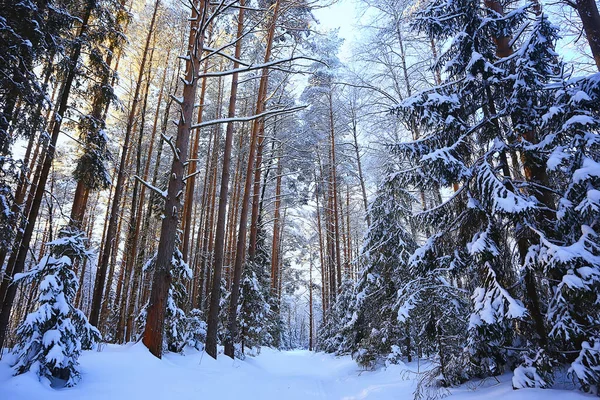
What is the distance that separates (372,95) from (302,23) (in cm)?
357

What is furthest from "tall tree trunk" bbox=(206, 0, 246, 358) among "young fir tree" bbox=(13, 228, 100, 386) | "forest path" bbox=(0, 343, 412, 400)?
"young fir tree" bbox=(13, 228, 100, 386)

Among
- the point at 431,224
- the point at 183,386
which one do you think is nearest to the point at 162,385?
the point at 183,386

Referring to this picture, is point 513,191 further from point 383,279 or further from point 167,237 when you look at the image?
point 383,279

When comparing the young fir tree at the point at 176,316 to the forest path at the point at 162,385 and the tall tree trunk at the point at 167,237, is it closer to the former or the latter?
the forest path at the point at 162,385

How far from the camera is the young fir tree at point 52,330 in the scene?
3.40m

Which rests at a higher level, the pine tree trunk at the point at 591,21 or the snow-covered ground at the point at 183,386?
the pine tree trunk at the point at 591,21

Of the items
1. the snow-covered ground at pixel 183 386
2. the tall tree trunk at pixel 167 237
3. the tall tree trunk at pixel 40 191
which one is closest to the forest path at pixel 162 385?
the snow-covered ground at pixel 183 386


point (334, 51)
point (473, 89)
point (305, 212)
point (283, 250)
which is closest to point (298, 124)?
point (334, 51)

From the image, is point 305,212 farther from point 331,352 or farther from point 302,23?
point 302,23

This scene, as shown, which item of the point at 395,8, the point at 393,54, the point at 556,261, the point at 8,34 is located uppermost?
the point at 395,8

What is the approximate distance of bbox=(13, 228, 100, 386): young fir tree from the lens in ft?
11.1

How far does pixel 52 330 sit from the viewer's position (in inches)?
138

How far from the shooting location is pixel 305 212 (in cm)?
2219

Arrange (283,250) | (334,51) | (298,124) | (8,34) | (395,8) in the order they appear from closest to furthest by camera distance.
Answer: (8,34)
(395,8)
(334,51)
(298,124)
(283,250)
